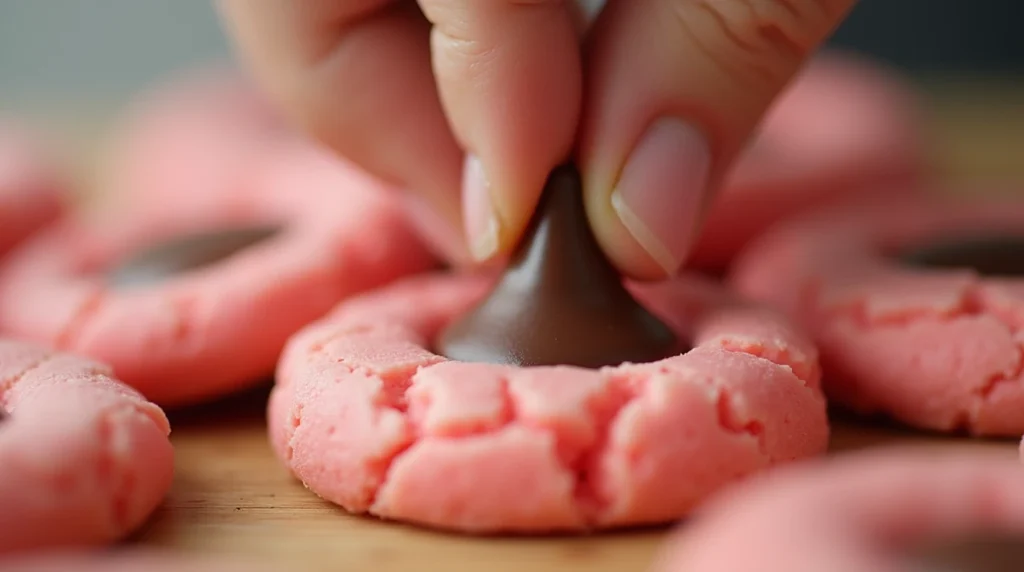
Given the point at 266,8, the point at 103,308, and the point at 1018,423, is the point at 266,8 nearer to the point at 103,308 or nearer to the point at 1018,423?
the point at 103,308

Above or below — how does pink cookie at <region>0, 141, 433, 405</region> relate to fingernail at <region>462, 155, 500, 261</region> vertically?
below

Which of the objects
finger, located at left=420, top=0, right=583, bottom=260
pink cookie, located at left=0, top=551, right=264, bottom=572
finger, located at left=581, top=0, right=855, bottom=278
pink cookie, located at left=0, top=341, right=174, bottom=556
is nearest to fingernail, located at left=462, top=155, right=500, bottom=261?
finger, located at left=420, top=0, right=583, bottom=260

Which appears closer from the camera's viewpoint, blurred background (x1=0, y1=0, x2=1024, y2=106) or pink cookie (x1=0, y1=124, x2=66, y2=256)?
pink cookie (x1=0, y1=124, x2=66, y2=256)

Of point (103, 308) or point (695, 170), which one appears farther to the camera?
point (103, 308)

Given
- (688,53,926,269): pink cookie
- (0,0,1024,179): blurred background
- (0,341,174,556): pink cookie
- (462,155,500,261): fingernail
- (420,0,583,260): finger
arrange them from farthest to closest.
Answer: (0,0,1024,179): blurred background, (688,53,926,269): pink cookie, (462,155,500,261): fingernail, (420,0,583,260): finger, (0,341,174,556): pink cookie

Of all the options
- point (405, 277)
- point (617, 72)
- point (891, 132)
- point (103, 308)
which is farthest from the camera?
point (891, 132)

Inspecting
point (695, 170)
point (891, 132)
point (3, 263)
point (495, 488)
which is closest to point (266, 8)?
point (695, 170)

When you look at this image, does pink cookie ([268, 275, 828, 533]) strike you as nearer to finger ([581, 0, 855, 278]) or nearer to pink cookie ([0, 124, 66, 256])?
finger ([581, 0, 855, 278])

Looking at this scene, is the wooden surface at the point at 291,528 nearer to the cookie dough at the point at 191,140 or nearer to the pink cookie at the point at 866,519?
the pink cookie at the point at 866,519
